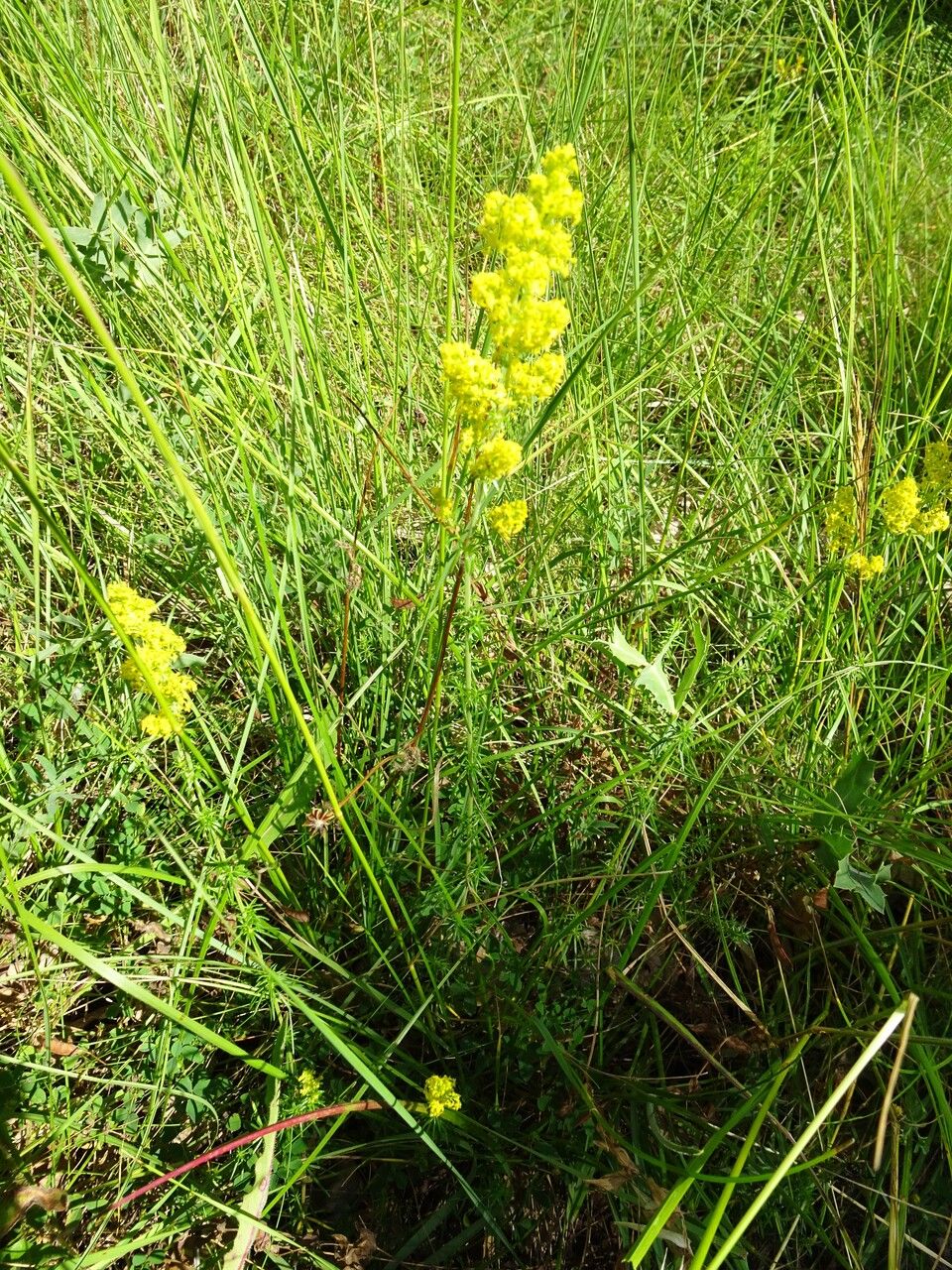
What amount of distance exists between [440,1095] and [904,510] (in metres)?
1.07

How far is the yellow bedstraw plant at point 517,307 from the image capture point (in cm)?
89

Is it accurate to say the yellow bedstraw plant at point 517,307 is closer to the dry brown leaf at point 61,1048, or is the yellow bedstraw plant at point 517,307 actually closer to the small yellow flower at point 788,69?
the dry brown leaf at point 61,1048

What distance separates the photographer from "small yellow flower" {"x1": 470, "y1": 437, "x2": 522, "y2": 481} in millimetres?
902

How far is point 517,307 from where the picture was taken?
899 mm

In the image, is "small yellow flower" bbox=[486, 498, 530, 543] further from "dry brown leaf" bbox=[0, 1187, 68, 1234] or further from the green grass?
"dry brown leaf" bbox=[0, 1187, 68, 1234]

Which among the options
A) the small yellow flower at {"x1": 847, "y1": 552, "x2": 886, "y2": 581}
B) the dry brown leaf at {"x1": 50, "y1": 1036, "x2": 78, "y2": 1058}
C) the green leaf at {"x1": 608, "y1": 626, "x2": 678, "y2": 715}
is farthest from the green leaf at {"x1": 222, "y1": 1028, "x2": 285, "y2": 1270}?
the small yellow flower at {"x1": 847, "y1": 552, "x2": 886, "y2": 581}

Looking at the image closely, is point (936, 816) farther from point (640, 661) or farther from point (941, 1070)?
point (640, 661)

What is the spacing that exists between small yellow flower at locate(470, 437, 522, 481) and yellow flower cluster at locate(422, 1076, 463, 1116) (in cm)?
79

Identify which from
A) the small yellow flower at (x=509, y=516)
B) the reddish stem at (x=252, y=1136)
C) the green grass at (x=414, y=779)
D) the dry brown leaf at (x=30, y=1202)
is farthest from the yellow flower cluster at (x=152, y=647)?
the dry brown leaf at (x=30, y=1202)

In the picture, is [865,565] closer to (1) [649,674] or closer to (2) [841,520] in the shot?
(2) [841,520]

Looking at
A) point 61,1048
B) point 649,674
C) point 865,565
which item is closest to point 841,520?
point 865,565

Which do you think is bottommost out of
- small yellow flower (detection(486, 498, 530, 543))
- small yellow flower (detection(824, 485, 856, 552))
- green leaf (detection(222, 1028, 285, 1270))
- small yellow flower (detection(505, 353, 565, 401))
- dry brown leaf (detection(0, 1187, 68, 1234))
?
green leaf (detection(222, 1028, 285, 1270))

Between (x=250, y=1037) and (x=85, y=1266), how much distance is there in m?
0.33

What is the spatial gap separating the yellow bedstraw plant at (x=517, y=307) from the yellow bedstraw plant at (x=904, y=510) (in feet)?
2.25
